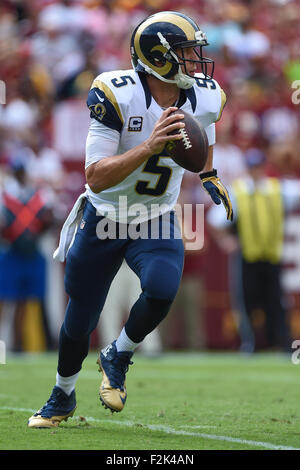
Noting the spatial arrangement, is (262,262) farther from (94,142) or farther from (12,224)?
(94,142)

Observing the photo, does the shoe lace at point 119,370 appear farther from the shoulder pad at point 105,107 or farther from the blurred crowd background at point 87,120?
the blurred crowd background at point 87,120

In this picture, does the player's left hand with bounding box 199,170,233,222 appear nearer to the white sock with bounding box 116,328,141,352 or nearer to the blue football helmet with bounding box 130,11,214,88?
the blue football helmet with bounding box 130,11,214,88

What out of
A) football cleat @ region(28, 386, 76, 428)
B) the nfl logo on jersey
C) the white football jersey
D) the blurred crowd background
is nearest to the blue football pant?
the white football jersey

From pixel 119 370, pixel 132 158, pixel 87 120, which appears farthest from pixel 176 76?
pixel 87 120

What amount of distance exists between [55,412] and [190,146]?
136 cm

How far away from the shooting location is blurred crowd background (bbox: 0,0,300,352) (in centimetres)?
866

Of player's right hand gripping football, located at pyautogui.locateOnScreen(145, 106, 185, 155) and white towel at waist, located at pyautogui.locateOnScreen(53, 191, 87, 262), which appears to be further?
white towel at waist, located at pyautogui.locateOnScreen(53, 191, 87, 262)

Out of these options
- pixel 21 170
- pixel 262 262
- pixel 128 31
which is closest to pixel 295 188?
pixel 262 262

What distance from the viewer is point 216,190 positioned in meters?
4.08

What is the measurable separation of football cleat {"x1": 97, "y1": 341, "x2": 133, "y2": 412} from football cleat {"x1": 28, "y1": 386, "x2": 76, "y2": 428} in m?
0.19

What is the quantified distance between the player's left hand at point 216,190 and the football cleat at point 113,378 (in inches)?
30.5

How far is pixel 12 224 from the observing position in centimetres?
834

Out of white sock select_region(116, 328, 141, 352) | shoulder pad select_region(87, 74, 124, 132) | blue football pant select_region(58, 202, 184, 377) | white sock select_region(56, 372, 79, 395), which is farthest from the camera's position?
white sock select_region(56, 372, 79, 395)

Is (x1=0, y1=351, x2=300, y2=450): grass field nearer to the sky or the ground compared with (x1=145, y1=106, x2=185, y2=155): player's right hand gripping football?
nearer to the ground
